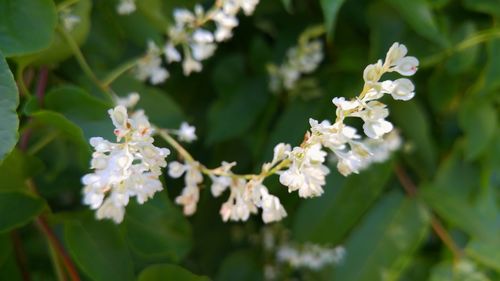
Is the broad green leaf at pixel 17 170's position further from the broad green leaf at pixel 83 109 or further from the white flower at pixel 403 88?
the white flower at pixel 403 88

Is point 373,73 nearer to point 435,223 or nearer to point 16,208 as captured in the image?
point 16,208

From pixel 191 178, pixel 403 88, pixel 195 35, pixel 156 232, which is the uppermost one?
pixel 195 35

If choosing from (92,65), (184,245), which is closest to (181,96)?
(92,65)

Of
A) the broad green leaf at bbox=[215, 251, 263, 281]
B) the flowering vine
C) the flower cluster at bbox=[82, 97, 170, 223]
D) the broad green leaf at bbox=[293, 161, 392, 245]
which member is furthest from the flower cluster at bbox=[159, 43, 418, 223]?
the broad green leaf at bbox=[215, 251, 263, 281]

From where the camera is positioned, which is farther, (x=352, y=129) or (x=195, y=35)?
(x=195, y=35)

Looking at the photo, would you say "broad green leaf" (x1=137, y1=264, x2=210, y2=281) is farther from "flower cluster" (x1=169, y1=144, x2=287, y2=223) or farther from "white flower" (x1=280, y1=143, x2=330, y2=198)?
"white flower" (x1=280, y1=143, x2=330, y2=198)

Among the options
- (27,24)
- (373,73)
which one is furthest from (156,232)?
(373,73)
